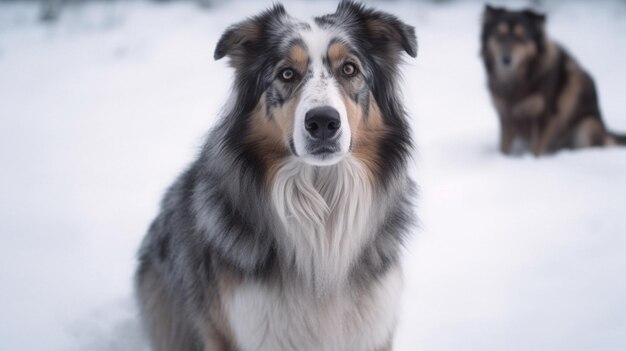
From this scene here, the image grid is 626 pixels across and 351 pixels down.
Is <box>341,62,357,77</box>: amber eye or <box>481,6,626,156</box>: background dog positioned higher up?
<box>341,62,357,77</box>: amber eye

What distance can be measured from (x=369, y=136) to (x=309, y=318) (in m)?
0.97

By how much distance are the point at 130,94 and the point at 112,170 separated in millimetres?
2913

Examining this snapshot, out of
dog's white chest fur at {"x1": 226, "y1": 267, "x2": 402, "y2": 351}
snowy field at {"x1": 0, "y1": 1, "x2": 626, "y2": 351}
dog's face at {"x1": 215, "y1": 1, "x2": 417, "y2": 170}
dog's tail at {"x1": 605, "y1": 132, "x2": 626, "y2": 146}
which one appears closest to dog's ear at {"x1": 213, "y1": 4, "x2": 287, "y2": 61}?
dog's face at {"x1": 215, "y1": 1, "x2": 417, "y2": 170}

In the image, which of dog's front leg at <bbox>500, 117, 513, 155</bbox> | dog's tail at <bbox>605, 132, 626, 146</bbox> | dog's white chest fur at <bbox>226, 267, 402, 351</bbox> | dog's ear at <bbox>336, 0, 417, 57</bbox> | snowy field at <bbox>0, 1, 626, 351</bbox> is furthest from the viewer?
dog's front leg at <bbox>500, 117, 513, 155</bbox>

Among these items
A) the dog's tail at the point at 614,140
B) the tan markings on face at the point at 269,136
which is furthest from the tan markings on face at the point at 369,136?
the dog's tail at the point at 614,140

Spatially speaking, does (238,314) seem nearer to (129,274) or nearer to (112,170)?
(129,274)

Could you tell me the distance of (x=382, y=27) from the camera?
291 cm

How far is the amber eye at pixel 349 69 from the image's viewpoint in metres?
2.73

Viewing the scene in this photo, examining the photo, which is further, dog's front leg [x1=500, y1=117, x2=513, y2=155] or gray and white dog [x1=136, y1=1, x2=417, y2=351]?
dog's front leg [x1=500, y1=117, x2=513, y2=155]

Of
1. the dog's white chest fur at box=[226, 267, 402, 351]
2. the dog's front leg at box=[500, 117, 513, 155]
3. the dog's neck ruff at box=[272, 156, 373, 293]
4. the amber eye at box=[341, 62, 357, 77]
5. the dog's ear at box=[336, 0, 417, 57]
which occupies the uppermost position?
the dog's ear at box=[336, 0, 417, 57]

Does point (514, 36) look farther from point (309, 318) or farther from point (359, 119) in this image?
point (309, 318)

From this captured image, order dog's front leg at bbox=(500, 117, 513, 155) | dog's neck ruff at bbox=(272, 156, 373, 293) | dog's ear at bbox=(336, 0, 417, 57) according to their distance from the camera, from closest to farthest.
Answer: dog's neck ruff at bbox=(272, 156, 373, 293) → dog's ear at bbox=(336, 0, 417, 57) → dog's front leg at bbox=(500, 117, 513, 155)

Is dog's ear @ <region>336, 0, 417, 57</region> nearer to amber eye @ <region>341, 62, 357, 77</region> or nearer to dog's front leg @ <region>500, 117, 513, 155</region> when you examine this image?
amber eye @ <region>341, 62, 357, 77</region>

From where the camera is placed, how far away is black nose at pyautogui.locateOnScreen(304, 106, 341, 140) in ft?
8.09
